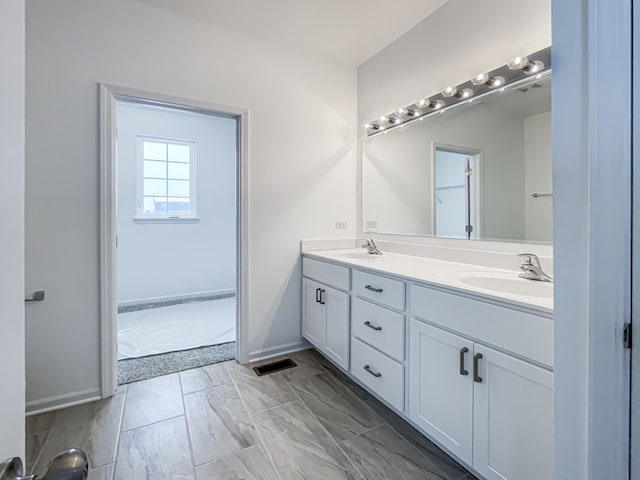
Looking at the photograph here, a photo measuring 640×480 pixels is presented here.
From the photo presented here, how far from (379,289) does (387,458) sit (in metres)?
0.79

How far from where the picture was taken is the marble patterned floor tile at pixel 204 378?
2012 millimetres

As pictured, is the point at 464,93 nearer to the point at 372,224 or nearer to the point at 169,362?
the point at 372,224

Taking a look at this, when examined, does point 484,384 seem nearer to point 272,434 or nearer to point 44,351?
point 272,434

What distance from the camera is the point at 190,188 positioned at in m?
4.16

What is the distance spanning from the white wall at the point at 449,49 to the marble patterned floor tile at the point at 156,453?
6.28 ft

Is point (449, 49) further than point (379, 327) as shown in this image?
Yes

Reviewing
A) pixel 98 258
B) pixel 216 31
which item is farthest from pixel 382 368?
pixel 216 31

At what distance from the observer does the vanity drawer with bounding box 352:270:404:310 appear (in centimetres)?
157

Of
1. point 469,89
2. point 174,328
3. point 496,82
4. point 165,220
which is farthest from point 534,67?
point 165,220

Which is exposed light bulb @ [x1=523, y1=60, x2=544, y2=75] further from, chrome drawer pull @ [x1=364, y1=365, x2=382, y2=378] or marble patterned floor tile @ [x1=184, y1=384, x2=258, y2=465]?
marble patterned floor tile @ [x1=184, y1=384, x2=258, y2=465]

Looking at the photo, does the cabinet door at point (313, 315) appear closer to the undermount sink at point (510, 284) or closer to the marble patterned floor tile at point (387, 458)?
the marble patterned floor tile at point (387, 458)

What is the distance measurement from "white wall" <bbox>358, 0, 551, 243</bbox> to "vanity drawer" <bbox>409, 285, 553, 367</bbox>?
2.33 feet

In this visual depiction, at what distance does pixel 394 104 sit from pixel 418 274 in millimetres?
1540

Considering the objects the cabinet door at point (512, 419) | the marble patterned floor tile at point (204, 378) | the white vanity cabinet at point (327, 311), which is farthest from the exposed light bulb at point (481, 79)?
the marble patterned floor tile at point (204, 378)
